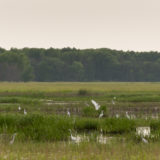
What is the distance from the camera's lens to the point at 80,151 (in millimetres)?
13250

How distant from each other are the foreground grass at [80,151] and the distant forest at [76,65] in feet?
338

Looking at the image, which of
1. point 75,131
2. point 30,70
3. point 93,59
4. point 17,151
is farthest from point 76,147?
point 93,59

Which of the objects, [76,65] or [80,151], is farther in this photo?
[76,65]

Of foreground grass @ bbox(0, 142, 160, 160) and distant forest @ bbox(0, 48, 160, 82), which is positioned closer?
foreground grass @ bbox(0, 142, 160, 160)

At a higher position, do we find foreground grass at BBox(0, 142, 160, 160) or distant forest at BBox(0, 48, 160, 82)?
foreground grass at BBox(0, 142, 160, 160)

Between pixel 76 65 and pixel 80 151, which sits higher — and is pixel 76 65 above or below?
below

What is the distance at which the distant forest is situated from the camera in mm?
118125

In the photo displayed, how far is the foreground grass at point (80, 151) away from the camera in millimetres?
11969

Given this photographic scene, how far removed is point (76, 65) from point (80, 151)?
376 ft

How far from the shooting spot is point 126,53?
151750mm

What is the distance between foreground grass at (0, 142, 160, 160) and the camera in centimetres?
1197

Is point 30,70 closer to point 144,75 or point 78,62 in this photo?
point 78,62

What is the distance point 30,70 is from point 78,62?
18134 mm

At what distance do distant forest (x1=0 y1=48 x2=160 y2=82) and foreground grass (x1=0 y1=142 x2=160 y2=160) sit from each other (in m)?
103
